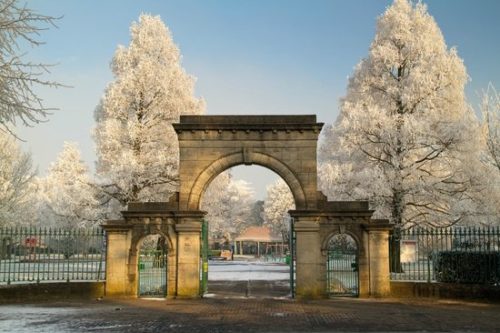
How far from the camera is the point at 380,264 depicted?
725 inches

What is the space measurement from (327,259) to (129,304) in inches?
269

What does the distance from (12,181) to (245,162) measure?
65.0 ft

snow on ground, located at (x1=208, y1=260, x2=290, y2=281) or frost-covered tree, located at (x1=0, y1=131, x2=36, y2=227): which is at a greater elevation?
frost-covered tree, located at (x1=0, y1=131, x2=36, y2=227)

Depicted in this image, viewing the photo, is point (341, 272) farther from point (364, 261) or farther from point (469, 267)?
point (469, 267)

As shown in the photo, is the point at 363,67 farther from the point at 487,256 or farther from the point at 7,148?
the point at 7,148

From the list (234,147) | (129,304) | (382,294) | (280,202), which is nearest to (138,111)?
(234,147)

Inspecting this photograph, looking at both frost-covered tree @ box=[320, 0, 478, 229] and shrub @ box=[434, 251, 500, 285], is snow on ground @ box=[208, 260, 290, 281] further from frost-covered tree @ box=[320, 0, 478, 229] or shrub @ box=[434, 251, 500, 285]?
shrub @ box=[434, 251, 500, 285]

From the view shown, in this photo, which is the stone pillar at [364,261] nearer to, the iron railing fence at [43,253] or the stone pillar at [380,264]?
the stone pillar at [380,264]

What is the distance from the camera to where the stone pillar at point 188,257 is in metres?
18.4

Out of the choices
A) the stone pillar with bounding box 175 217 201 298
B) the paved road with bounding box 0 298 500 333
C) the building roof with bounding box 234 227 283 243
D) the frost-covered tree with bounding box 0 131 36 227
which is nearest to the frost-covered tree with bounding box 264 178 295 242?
the building roof with bounding box 234 227 283 243

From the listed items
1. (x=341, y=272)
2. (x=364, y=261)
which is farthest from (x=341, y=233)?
(x=341, y=272)

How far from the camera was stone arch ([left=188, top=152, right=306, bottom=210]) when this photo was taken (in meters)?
18.7

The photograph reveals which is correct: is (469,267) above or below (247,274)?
above

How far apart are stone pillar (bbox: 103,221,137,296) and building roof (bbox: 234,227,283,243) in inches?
2354
